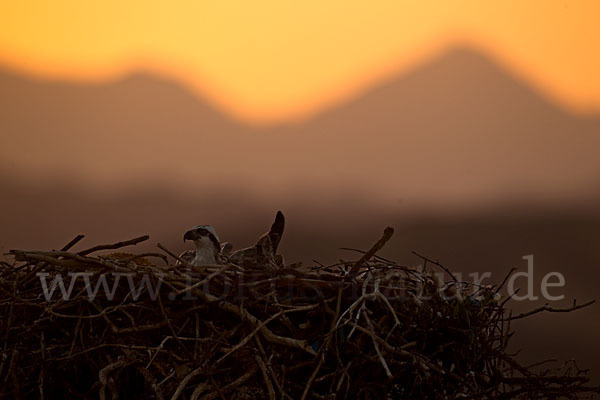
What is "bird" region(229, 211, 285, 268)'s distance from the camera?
2260mm

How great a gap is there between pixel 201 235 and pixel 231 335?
0.64 metres

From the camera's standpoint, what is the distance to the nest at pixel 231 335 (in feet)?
5.64

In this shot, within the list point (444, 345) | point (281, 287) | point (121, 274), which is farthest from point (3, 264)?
point (444, 345)

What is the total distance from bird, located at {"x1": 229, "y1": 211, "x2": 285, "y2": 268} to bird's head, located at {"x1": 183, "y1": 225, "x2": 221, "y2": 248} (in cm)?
9

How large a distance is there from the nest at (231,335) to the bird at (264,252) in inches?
12.9

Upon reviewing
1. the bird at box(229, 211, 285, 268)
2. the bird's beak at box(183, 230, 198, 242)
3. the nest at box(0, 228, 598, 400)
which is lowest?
the nest at box(0, 228, 598, 400)

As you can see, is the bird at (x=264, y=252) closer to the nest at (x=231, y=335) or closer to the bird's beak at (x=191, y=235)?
the bird's beak at (x=191, y=235)

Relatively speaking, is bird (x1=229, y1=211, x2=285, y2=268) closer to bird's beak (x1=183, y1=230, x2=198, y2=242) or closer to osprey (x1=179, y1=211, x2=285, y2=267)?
osprey (x1=179, y1=211, x2=285, y2=267)

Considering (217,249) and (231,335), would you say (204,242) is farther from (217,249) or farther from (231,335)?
(231,335)

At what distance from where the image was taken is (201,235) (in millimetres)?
2316

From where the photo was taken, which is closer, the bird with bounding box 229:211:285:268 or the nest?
the nest

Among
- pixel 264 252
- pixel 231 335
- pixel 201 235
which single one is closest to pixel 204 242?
pixel 201 235

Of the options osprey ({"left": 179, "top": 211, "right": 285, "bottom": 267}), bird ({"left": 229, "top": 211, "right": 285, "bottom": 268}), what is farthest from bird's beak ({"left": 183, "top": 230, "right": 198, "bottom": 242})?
bird ({"left": 229, "top": 211, "right": 285, "bottom": 268})

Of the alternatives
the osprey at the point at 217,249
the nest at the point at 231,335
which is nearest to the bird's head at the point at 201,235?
the osprey at the point at 217,249
